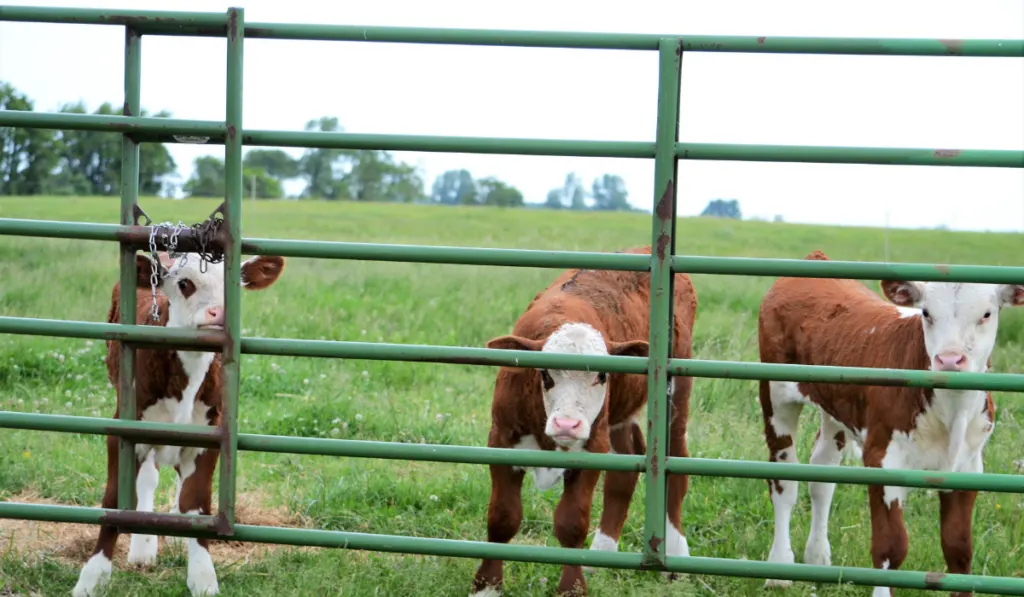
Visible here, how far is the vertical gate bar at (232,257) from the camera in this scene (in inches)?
147

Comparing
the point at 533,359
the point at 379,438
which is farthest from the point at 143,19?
the point at 379,438

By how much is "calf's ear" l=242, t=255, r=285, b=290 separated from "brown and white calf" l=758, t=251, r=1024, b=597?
282 centimetres

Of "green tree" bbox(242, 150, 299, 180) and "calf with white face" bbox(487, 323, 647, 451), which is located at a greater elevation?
"green tree" bbox(242, 150, 299, 180)

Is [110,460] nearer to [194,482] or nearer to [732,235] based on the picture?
[194,482]

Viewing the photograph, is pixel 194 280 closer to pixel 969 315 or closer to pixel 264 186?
pixel 969 315

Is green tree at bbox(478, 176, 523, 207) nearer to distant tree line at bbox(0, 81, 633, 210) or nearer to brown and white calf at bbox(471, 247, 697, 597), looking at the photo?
distant tree line at bbox(0, 81, 633, 210)

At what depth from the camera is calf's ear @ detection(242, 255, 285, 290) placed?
4.83 meters

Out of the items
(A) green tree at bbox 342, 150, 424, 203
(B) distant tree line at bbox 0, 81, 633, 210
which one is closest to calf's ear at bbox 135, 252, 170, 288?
(B) distant tree line at bbox 0, 81, 633, 210

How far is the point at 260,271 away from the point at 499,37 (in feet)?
6.00

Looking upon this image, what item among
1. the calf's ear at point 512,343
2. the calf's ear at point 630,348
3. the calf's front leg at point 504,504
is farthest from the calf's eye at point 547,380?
the calf's front leg at point 504,504

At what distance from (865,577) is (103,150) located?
42.0m

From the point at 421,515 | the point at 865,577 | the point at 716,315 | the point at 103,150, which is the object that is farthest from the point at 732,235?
the point at 103,150

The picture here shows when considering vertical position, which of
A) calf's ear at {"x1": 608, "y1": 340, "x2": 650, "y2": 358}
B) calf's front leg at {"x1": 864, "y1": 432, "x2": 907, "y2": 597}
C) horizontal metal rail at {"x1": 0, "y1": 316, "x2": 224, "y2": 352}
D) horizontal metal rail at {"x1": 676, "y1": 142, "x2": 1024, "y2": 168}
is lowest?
calf's front leg at {"x1": 864, "y1": 432, "x2": 907, "y2": 597}

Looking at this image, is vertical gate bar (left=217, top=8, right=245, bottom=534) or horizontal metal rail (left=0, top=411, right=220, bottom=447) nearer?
vertical gate bar (left=217, top=8, right=245, bottom=534)
